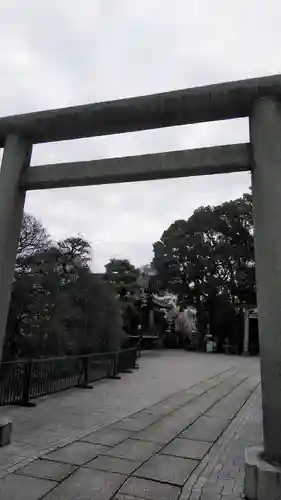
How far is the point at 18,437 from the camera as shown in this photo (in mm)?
4969

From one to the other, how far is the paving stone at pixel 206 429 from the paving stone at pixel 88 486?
195 cm

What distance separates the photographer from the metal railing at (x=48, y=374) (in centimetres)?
698

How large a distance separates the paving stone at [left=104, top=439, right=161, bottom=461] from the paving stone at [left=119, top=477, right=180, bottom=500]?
67cm

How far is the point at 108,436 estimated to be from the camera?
17.1ft

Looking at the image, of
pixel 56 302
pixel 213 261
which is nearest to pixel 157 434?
pixel 56 302

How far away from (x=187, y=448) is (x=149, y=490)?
1486 millimetres

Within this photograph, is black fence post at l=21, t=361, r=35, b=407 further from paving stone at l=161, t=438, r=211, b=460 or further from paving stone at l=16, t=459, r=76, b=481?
paving stone at l=16, t=459, r=76, b=481

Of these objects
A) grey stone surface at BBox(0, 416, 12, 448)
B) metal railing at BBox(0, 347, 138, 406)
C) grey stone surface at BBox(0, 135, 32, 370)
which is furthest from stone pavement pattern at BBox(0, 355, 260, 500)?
metal railing at BBox(0, 347, 138, 406)

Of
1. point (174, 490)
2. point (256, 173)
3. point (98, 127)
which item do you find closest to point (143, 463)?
point (174, 490)

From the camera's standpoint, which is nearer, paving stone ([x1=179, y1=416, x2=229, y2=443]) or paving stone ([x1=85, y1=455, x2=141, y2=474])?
paving stone ([x1=85, y1=455, x2=141, y2=474])

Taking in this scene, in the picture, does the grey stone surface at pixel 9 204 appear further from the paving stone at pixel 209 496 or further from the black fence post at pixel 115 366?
the black fence post at pixel 115 366

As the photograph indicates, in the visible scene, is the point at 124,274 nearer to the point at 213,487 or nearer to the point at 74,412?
the point at 74,412

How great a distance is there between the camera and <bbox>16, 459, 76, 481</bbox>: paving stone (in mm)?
3685

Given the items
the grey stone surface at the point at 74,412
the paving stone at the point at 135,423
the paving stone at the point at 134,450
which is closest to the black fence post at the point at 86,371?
the grey stone surface at the point at 74,412
